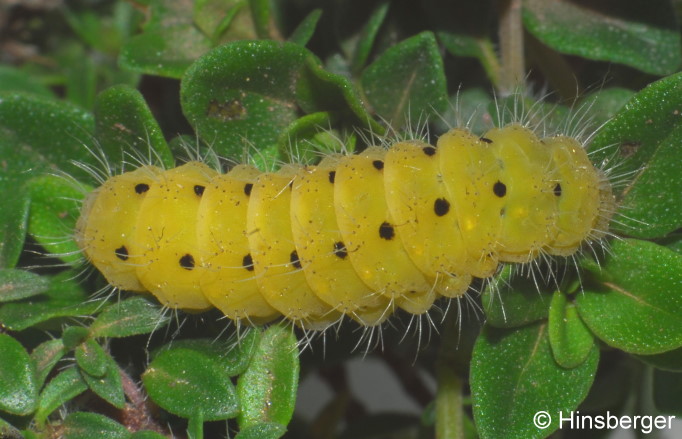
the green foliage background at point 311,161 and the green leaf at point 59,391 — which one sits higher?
the green foliage background at point 311,161

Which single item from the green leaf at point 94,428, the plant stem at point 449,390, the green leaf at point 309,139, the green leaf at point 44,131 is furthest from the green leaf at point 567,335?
the green leaf at point 44,131

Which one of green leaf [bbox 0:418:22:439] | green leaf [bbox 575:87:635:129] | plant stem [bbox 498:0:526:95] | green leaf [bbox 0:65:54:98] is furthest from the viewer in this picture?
green leaf [bbox 0:65:54:98]

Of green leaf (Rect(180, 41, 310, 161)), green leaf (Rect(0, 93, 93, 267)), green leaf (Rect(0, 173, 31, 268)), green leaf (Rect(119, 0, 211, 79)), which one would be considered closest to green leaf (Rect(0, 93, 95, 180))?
green leaf (Rect(0, 93, 93, 267))

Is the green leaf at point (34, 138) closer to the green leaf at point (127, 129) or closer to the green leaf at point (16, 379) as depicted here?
the green leaf at point (127, 129)

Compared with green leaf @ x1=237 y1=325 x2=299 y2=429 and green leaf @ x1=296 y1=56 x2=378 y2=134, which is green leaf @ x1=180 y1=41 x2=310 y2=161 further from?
green leaf @ x1=237 y1=325 x2=299 y2=429

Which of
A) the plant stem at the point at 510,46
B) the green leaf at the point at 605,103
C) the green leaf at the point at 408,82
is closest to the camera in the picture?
the green leaf at the point at 408,82

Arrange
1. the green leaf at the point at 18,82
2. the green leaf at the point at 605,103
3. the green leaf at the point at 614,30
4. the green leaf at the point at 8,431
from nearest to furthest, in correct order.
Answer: the green leaf at the point at 8,431, the green leaf at the point at 605,103, the green leaf at the point at 614,30, the green leaf at the point at 18,82
